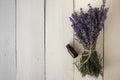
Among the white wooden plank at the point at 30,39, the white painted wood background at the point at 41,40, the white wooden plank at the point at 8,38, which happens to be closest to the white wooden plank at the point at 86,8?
the white painted wood background at the point at 41,40

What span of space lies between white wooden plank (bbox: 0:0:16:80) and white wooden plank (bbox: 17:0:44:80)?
1.7 inches

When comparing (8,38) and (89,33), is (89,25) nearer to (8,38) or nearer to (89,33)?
(89,33)

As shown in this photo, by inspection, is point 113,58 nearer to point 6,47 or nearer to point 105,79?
point 105,79

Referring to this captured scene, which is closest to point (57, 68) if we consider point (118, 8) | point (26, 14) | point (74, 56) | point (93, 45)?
point (74, 56)

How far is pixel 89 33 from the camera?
1.14m

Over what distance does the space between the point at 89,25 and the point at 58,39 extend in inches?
10.3

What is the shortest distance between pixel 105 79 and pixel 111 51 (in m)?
0.18

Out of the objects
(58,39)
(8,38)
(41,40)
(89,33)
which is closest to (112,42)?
(89,33)

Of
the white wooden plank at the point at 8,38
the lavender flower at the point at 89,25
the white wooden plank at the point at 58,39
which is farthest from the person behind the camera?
the white wooden plank at the point at 8,38

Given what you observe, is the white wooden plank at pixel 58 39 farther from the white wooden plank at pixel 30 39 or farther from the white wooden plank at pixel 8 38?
the white wooden plank at pixel 8 38

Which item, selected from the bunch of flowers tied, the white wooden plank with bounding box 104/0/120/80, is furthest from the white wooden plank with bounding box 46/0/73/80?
the white wooden plank with bounding box 104/0/120/80

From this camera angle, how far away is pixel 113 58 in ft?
4.02

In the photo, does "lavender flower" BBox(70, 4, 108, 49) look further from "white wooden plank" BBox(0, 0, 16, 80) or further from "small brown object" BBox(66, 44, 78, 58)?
"white wooden plank" BBox(0, 0, 16, 80)

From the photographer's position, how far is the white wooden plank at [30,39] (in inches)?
53.1
